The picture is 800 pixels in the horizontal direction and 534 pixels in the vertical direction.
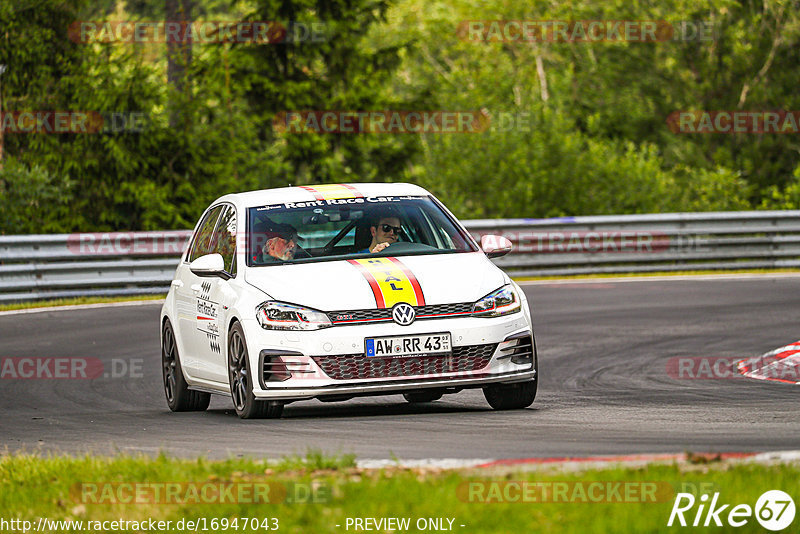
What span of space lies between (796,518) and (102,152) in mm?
24872

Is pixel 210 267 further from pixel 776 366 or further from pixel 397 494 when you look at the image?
pixel 776 366

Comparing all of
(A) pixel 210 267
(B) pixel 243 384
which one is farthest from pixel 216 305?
(B) pixel 243 384

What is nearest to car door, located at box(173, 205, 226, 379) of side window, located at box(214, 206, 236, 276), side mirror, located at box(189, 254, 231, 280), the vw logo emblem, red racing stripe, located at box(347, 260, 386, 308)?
side window, located at box(214, 206, 236, 276)

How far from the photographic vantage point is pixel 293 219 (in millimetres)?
11031

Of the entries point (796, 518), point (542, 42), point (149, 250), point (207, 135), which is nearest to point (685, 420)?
point (796, 518)

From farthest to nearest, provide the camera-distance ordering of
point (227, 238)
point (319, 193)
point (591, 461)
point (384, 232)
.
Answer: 1. point (319, 193)
2. point (227, 238)
3. point (384, 232)
4. point (591, 461)

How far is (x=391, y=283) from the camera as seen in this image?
972 cm

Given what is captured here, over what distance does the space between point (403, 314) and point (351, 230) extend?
1.47m

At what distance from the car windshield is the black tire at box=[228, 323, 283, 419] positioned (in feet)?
2.11

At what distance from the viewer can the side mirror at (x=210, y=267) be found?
34.4ft

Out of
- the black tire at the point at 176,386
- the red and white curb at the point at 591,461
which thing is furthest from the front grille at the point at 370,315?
the red and white curb at the point at 591,461

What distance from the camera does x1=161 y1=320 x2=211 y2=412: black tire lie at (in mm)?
11641

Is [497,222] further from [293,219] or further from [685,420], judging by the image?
[685,420]

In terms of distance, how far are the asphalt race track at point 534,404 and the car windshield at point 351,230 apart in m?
1.16
